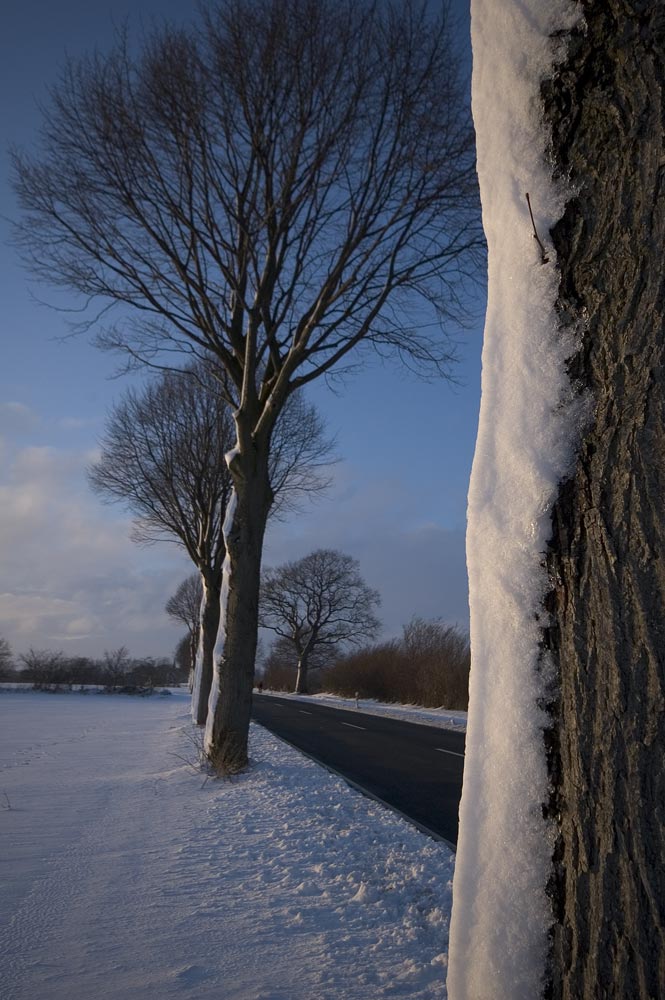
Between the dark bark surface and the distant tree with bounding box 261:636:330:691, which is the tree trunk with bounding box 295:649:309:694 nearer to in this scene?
the distant tree with bounding box 261:636:330:691

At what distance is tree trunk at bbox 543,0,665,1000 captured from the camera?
1.30 metres

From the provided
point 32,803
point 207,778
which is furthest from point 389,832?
point 32,803

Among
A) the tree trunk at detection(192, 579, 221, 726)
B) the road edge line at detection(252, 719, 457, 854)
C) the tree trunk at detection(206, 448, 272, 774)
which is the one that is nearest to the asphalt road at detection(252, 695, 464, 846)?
the road edge line at detection(252, 719, 457, 854)

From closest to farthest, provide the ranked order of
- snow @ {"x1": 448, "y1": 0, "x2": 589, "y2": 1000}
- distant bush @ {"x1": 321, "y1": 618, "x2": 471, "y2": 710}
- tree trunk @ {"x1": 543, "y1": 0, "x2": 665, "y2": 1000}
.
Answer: tree trunk @ {"x1": 543, "y1": 0, "x2": 665, "y2": 1000} → snow @ {"x1": 448, "y1": 0, "x2": 589, "y2": 1000} → distant bush @ {"x1": 321, "y1": 618, "x2": 471, "y2": 710}

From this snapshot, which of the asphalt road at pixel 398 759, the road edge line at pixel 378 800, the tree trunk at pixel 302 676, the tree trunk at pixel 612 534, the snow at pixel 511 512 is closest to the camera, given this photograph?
the tree trunk at pixel 612 534

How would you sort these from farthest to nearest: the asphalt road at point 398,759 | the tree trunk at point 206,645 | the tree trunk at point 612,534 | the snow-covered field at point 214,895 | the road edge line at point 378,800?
the tree trunk at point 206,645
the asphalt road at point 398,759
the road edge line at point 378,800
the snow-covered field at point 214,895
the tree trunk at point 612,534

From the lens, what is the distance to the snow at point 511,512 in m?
1.42

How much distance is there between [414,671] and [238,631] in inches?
935

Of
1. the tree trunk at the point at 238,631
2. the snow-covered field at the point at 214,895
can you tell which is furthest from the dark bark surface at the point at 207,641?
the snow-covered field at the point at 214,895

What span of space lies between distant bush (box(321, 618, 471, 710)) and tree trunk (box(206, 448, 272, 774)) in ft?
47.2

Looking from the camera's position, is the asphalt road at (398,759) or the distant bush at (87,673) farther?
the distant bush at (87,673)

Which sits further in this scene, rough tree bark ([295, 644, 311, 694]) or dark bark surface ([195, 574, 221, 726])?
rough tree bark ([295, 644, 311, 694])

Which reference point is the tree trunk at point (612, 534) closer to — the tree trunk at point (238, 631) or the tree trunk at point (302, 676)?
the tree trunk at point (238, 631)

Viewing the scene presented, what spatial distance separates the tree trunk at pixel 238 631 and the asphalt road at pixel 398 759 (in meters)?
1.97
